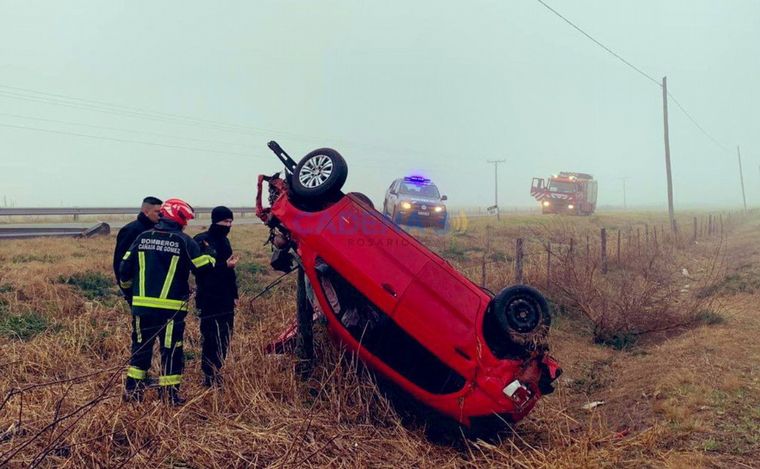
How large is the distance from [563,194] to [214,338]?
2800 cm

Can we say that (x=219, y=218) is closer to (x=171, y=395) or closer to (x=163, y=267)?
(x=163, y=267)

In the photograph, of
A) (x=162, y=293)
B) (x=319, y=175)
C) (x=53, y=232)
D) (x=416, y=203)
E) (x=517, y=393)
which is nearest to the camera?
(x=517, y=393)

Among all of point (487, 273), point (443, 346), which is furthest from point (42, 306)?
point (487, 273)

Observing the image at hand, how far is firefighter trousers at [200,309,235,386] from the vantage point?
14.7ft

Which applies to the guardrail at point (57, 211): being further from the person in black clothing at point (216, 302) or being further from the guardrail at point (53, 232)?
the person in black clothing at point (216, 302)

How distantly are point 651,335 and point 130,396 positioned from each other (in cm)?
648

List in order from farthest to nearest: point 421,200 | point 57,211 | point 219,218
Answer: point 57,211 < point 421,200 < point 219,218

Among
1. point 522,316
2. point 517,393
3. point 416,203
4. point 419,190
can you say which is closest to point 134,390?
point 517,393

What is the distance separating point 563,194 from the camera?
96.7 ft

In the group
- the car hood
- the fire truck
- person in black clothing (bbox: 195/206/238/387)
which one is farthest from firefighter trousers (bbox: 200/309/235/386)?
the fire truck

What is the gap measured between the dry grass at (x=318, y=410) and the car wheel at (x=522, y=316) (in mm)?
688

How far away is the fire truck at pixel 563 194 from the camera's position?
29203 millimetres

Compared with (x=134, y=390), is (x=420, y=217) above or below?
above

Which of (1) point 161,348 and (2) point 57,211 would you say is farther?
(2) point 57,211
